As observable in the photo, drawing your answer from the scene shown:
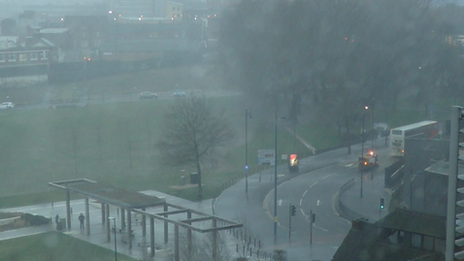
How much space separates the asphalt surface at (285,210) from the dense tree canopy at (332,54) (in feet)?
23.5

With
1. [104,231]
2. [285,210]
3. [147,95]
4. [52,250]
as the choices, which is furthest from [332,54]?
[52,250]

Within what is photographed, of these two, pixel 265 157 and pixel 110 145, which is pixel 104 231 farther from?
pixel 110 145

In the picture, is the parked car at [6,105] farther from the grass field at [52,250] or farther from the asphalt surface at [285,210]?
the grass field at [52,250]

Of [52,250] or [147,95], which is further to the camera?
[147,95]

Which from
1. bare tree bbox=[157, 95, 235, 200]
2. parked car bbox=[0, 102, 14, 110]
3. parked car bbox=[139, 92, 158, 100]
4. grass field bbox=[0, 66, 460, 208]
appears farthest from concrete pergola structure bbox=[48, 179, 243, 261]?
parked car bbox=[139, 92, 158, 100]

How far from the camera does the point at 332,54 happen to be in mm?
28844

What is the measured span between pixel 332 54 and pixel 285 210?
1573cm

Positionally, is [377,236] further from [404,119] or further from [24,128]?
[404,119]

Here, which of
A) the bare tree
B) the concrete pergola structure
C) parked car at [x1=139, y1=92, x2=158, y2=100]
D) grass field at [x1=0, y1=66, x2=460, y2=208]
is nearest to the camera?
the concrete pergola structure

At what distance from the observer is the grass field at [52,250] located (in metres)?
10.8

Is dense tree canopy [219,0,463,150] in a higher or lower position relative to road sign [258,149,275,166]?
higher

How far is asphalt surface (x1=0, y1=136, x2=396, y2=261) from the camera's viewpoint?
37.9 feet

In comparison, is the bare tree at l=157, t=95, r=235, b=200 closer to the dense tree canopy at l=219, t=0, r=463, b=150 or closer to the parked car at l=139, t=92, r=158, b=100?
the dense tree canopy at l=219, t=0, r=463, b=150

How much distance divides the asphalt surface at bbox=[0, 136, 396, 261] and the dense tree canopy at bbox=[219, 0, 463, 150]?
7166 millimetres
